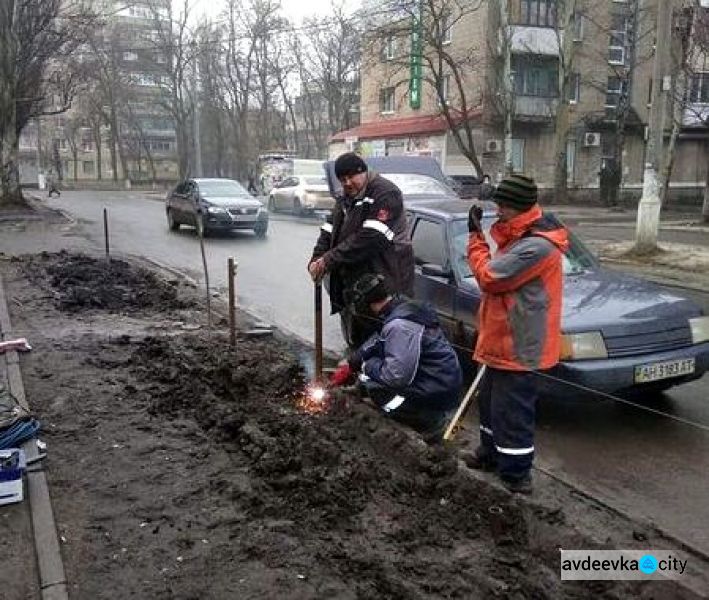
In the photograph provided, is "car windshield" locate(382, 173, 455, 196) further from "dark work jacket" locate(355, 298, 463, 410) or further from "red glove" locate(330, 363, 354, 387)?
"dark work jacket" locate(355, 298, 463, 410)

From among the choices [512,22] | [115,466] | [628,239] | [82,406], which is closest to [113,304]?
[82,406]

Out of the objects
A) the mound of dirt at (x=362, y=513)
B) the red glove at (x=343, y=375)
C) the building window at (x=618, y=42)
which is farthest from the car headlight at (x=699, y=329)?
the building window at (x=618, y=42)

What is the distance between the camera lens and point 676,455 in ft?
16.5

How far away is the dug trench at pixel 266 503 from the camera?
3256 millimetres

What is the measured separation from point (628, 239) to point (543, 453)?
1634cm

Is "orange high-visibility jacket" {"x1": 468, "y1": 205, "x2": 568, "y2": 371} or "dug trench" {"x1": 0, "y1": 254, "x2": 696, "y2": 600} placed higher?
"orange high-visibility jacket" {"x1": 468, "y1": 205, "x2": 568, "y2": 371}

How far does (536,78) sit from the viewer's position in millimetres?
39219

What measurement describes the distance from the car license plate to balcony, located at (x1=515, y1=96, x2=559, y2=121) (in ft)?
113

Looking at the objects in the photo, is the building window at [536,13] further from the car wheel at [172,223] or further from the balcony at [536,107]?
the car wheel at [172,223]

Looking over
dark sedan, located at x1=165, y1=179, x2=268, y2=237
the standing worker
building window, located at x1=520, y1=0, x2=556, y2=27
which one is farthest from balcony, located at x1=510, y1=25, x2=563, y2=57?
the standing worker

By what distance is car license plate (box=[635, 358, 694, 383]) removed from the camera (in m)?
5.31

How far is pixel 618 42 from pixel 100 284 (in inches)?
1462

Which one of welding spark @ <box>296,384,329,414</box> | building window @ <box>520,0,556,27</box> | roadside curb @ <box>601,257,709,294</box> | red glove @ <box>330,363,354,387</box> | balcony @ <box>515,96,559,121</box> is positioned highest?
building window @ <box>520,0,556,27</box>

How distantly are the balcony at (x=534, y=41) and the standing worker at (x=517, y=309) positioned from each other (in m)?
36.4
